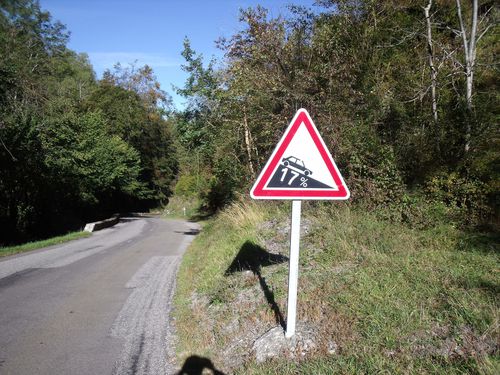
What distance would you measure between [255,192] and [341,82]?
358 inches

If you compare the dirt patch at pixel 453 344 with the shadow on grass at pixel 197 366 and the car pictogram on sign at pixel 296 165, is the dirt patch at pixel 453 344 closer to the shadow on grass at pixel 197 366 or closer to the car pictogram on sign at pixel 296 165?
the car pictogram on sign at pixel 296 165

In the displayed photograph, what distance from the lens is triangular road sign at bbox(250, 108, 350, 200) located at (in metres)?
3.62

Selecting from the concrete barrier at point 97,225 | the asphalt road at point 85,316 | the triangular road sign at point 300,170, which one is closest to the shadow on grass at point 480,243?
the triangular road sign at point 300,170

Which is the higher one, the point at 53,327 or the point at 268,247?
the point at 268,247

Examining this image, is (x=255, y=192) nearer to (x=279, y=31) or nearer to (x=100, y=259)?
(x=100, y=259)

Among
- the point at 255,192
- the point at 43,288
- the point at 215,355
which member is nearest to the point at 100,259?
the point at 43,288

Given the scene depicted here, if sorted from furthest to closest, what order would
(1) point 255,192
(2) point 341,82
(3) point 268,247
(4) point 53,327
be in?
(2) point 341,82
(3) point 268,247
(4) point 53,327
(1) point 255,192

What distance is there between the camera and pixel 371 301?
4051 mm

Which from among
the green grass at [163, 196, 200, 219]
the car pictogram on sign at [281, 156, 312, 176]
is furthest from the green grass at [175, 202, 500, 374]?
the green grass at [163, 196, 200, 219]

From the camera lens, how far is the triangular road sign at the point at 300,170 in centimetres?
362

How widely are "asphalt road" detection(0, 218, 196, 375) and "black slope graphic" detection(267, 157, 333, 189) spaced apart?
2.39 meters

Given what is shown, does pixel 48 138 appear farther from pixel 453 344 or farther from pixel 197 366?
pixel 453 344

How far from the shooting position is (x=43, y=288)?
8023 millimetres

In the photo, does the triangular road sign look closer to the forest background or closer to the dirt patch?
the dirt patch
